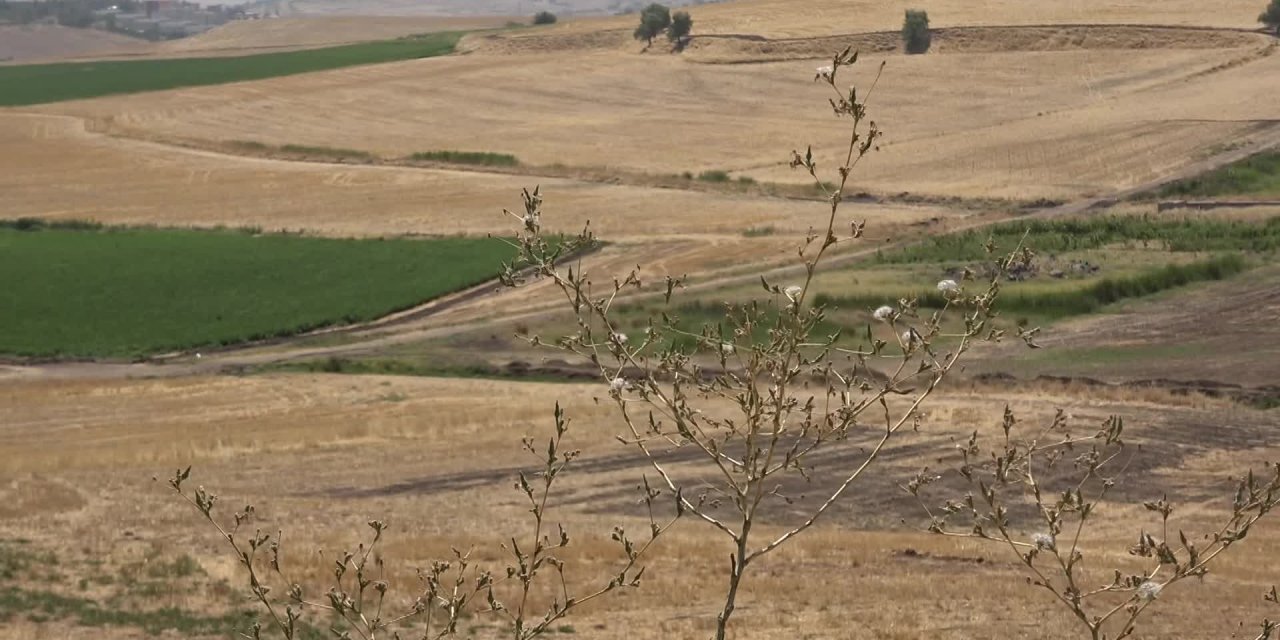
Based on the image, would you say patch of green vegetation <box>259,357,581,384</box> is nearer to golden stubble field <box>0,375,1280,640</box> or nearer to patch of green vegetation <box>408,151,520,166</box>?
golden stubble field <box>0,375,1280,640</box>

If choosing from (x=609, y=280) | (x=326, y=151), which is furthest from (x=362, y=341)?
(x=326, y=151)

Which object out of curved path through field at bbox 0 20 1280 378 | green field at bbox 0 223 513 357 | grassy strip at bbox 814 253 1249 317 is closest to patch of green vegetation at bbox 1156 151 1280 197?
curved path through field at bbox 0 20 1280 378

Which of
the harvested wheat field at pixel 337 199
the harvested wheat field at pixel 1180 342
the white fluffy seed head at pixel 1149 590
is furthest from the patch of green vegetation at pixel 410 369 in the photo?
the white fluffy seed head at pixel 1149 590

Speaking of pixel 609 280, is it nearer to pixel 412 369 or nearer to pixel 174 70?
pixel 412 369

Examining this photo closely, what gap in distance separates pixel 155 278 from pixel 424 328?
11.5 m

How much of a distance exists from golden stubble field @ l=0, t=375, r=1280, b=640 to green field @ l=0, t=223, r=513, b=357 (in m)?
6.44

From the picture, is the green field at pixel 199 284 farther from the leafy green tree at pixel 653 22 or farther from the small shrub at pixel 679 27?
the leafy green tree at pixel 653 22

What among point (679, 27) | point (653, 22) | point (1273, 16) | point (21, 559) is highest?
point (1273, 16)

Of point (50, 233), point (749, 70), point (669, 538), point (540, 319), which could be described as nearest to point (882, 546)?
point (669, 538)

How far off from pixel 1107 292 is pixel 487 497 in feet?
82.3

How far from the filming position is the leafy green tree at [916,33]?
349ft

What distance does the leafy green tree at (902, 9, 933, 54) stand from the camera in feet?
349

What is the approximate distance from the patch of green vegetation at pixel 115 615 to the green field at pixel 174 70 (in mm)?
102142

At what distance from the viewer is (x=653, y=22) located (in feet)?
397
